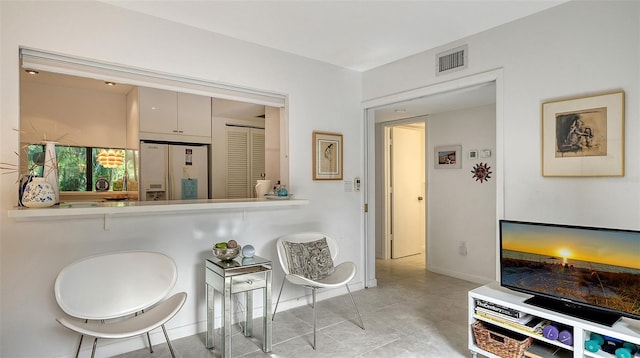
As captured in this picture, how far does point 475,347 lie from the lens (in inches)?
98.6

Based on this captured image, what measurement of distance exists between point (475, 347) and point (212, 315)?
1.93 meters

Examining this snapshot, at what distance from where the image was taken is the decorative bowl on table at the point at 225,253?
2.69 metres

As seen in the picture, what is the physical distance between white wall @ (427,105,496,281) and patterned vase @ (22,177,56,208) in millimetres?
4380

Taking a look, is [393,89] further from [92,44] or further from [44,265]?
[44,265]

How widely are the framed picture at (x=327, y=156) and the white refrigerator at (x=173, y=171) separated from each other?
1863mm

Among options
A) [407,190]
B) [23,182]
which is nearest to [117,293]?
[23,182]

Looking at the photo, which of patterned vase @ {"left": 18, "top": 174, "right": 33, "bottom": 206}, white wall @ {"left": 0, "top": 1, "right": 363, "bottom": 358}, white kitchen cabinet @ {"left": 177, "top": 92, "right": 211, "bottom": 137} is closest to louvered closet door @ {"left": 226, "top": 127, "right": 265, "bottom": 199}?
white kitchen cabinet @ {"left": 177, "top": 92, "right": 211, "bottom": 137}

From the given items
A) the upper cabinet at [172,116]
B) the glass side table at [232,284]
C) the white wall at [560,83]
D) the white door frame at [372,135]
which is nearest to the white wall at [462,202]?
the white door frame at [372,135]

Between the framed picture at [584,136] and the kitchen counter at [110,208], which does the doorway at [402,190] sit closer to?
the kitchen counter at [110,208]

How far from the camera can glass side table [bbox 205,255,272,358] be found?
8.03ft

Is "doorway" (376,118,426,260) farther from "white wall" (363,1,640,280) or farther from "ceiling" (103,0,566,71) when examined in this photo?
"white wall" (363,1,640,280)

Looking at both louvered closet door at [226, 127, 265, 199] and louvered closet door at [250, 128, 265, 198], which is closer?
louvered closet door at [226, 127, 265, 199]

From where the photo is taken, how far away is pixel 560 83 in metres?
2.59

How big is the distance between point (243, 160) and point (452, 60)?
3187mm
